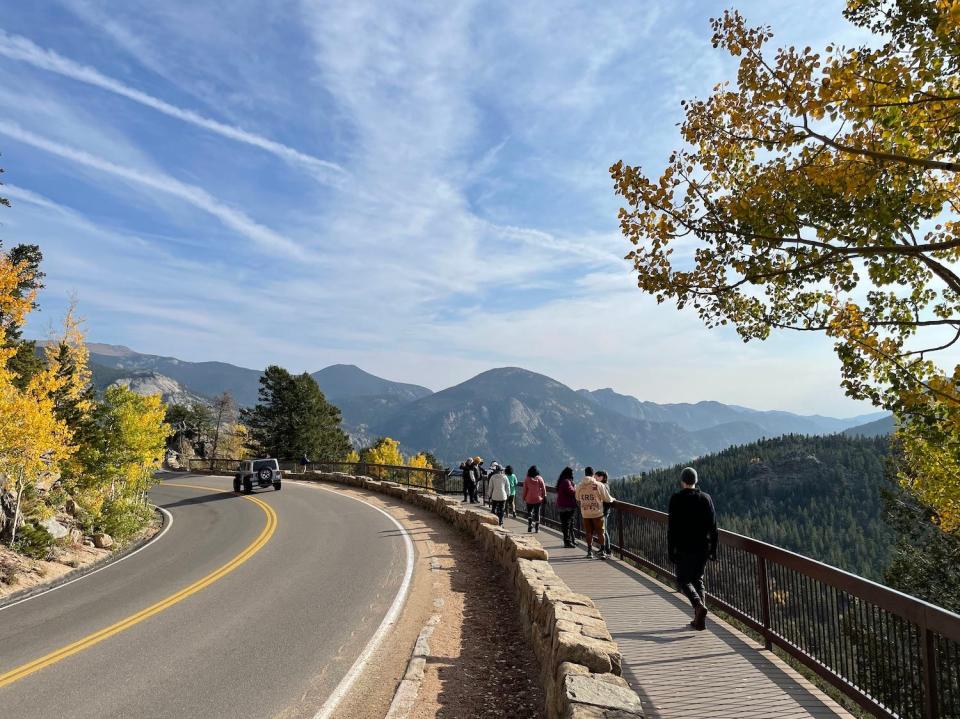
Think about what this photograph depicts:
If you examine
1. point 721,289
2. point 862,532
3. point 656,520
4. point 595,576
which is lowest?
point 862,532

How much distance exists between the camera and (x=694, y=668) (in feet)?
20.1

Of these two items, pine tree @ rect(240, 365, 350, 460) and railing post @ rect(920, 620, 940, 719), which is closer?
railing post @ rect(920, 620, 940, 719)

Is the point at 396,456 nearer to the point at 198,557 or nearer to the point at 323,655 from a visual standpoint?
the point at 198,557

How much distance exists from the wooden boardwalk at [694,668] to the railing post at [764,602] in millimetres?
174

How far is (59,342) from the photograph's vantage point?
2492 centimetres

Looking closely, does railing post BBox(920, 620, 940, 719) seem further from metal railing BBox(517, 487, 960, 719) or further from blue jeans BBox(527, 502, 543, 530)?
blue jeans BBox(527, 502, 543, 530)

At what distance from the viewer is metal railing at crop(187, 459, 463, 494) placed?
2867cm

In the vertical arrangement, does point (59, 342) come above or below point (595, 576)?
above

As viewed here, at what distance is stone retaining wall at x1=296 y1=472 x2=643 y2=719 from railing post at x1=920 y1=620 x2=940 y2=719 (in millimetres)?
2197

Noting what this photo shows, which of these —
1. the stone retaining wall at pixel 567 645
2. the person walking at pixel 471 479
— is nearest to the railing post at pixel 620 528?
the stone retaining wall at pixel 567 645

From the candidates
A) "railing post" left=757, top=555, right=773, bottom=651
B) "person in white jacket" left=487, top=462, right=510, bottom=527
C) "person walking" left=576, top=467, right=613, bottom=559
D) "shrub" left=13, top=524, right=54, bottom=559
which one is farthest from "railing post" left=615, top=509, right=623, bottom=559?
"shrub" left=13, top=524, right=54, bottom=559

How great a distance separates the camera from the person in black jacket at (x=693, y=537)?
745cm

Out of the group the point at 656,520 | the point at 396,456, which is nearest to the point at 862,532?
the point at 396,456

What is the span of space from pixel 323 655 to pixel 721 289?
7.77 m
